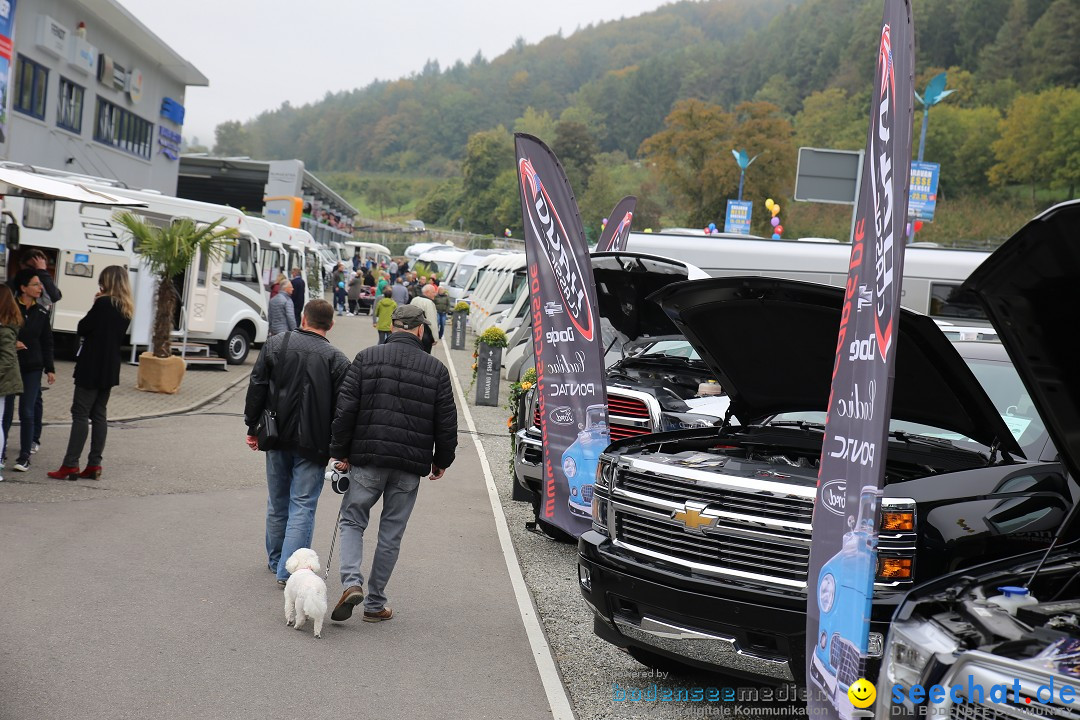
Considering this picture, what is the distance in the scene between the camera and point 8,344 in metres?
9.48

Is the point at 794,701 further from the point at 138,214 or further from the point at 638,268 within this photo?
the point at 138,214

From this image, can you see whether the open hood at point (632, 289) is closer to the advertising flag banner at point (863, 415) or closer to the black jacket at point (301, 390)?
the black jacket at point (301, 390)

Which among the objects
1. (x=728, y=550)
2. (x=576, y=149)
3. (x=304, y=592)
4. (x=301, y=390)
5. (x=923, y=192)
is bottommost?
(x=304, y=592)

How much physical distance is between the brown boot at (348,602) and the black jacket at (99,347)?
15.3 ft

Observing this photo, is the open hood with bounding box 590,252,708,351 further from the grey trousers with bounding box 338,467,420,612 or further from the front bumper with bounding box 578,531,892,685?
the front bumper with bounding box 578,531,892,685

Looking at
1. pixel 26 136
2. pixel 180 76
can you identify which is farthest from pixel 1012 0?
pixel 26 136

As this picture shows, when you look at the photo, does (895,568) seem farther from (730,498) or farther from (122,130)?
(122,130)

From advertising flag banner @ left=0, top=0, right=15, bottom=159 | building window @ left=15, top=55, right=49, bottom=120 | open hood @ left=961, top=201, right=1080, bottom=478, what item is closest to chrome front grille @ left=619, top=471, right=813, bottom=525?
open hood @ left=961, top=201, right=1080, bottom=478

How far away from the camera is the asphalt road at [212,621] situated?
5.29m

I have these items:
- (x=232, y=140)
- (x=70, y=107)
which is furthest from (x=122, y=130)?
(x=232, y=140)

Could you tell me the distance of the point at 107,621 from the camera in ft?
20.5

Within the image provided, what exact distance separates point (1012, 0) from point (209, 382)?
110899mm

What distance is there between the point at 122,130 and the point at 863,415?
133 ft

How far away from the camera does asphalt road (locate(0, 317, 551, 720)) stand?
17.4 ft
